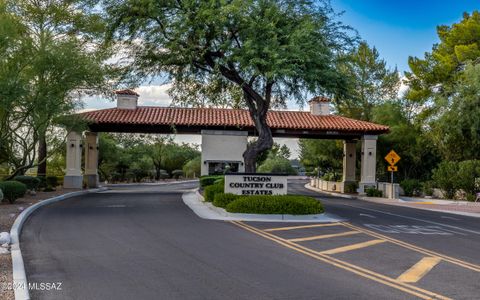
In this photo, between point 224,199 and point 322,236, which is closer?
point 322,236

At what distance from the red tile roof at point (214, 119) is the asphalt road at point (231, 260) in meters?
18.1

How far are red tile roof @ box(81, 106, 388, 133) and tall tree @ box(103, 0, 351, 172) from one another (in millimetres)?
11104

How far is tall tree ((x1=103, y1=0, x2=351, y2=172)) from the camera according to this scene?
A: 19.8m

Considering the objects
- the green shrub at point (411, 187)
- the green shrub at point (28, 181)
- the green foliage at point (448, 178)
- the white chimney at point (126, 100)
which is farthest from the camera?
the white chimney at point (126, 100)

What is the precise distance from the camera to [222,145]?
36.4 m

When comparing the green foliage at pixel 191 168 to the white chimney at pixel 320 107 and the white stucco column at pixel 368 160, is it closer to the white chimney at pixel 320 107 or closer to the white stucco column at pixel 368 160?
the white chimney at pixel 320 107

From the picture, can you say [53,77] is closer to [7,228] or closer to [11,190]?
[11,190]

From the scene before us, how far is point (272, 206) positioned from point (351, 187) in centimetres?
2312

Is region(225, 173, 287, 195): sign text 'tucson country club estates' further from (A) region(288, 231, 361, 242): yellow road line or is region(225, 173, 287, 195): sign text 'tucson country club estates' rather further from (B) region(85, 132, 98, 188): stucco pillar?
(B) region(85, 132, 98, 188): stucco pillar

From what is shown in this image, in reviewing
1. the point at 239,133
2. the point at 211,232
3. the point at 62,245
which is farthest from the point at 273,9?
the point at 239,133

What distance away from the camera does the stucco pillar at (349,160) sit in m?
41.1

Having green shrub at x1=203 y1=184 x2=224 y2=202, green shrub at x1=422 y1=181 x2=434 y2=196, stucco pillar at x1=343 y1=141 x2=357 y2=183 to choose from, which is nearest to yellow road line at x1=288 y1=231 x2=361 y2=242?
green shrub at x1=203 y1=184 x2=224 y2=202

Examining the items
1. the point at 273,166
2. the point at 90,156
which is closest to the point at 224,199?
the point at 90,156

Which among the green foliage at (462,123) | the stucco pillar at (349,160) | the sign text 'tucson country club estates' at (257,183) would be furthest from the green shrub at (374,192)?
the sign text 'tucson country club estates' at (257,183)
